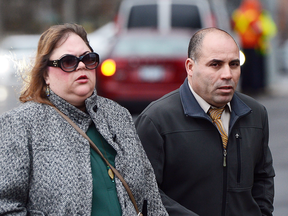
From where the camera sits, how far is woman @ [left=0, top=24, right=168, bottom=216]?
2365 millimetres

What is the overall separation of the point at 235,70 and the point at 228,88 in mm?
122

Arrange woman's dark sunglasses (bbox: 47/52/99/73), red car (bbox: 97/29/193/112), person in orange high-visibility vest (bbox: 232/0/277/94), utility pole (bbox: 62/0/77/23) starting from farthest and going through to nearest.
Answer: utility pole (bbox: 62/0/77/23)
person in orange high-visibility vest (bbox: 232/0/277/94)
red car (bbox: 97/29/193/112)
woman's dark sunglasses (bbox: 47/52/99/73)

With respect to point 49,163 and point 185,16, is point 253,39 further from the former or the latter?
point 49,163

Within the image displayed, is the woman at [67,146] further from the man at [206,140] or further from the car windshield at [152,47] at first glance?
the car windshield at [152,47]

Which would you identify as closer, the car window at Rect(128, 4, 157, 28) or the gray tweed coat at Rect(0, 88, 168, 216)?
the gray tweed coat at Rect(0, 88, 168, 216)

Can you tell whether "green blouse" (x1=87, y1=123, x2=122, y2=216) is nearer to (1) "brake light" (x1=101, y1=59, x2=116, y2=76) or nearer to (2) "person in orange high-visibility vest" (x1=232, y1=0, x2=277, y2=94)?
(1) "brake light" (x1=101, y1=59, x2=116, y2=76)

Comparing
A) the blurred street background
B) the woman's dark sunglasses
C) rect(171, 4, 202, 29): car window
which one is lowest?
the blurred street background

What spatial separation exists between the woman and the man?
186 mm

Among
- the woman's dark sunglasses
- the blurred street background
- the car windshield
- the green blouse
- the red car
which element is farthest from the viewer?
the car windshield

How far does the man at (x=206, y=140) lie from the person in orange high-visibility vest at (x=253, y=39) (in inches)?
453

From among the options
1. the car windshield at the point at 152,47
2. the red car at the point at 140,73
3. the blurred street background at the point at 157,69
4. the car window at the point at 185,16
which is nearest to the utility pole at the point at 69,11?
the blurred street background at the point at 157,69

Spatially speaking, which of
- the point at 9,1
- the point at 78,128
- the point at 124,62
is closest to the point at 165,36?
the point at 124,62

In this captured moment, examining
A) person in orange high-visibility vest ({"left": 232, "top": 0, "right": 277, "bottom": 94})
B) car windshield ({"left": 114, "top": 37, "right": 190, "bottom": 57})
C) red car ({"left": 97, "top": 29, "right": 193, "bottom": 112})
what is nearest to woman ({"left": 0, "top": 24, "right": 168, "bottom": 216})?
red car ({"left": 97, "top": 29, "right": 193, "bottom": 112})

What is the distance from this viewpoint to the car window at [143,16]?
1271 cm
